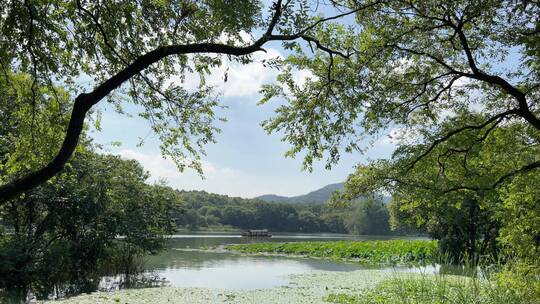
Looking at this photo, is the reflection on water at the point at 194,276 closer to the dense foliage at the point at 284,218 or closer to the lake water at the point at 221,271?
the lake water at the point at 221,271

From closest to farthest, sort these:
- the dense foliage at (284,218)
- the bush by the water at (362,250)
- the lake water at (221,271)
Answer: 1. the lake water at (221,271)
2. the bush by the water at (362,250)
3. the dense foliage at (284,218)

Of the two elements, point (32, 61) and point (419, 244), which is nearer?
point (32, 61)

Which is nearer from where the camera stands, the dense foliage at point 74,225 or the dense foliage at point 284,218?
the dense foliage at point 74,225

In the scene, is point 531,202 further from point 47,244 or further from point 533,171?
point 47,244

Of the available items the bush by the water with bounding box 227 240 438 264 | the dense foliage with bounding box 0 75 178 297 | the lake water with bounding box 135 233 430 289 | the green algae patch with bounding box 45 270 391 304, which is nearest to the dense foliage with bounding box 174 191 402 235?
the bush by the water with bounding box 227 240 438 264

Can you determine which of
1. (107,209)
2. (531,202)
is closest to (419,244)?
(107,209)

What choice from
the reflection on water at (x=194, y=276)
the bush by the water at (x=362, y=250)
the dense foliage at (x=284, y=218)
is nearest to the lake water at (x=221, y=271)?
the reflection on water at (x=194, y=276)

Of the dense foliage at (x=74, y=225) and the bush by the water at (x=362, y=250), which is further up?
the dense foliage at (x=74, y=225)

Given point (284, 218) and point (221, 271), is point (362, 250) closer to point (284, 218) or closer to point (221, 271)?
point (221, 271)

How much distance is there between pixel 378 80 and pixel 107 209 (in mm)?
11643

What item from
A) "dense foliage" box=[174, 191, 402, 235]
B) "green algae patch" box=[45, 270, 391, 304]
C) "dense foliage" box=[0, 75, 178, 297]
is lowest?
"green algae patch" box=[45, 270, 391, 304]

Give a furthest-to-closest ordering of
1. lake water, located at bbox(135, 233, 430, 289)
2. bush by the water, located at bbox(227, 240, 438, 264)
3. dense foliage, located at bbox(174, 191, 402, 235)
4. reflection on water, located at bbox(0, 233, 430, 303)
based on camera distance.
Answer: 1. dense foliage, located at bbox(174, 191, 402, 235)
2. bush by the water, located at bbox(227, 240, 438, 264)
3. lake water, located at bbox(135, 233, 430, 289)
4. reflection on water, located at bbox(0, 233, 430, 303)

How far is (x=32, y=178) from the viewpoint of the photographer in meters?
5.18

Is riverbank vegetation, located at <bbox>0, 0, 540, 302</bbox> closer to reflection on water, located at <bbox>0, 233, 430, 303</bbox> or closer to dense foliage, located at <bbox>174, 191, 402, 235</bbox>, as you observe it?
reflection on water, located at <bbox>0, 233, 430, 303</bbox>
